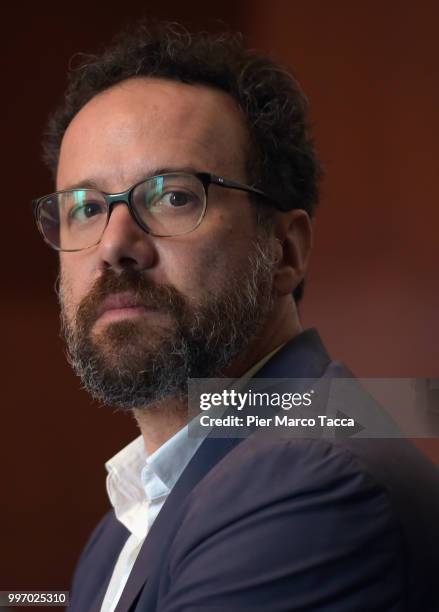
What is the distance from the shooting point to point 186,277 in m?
0.78

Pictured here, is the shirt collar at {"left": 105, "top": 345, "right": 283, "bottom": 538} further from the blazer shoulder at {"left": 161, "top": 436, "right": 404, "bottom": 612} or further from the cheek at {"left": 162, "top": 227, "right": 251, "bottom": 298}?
the blazer shoulder at {"left": 161, "top": 436, "right": 404, "bottom": 612}

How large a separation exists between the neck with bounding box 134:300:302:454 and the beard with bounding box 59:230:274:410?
15mm

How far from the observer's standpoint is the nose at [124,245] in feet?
2.49

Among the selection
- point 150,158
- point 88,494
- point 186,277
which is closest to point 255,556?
point 186,277

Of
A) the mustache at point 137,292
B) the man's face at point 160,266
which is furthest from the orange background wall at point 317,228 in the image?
the mustache at point 137,292

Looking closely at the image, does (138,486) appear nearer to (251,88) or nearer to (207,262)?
(207,262)

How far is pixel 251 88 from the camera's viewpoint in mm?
938

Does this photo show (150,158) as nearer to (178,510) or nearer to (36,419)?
(178,510)

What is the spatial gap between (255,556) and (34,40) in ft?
3.74

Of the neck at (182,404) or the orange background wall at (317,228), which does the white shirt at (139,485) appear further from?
the orange background wall at (317,228)

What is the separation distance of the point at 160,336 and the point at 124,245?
10 centimetres

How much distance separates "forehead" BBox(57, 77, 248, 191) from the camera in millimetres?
812

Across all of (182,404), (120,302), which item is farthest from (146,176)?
(182,404)

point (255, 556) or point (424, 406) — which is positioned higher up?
point (424, 406)
